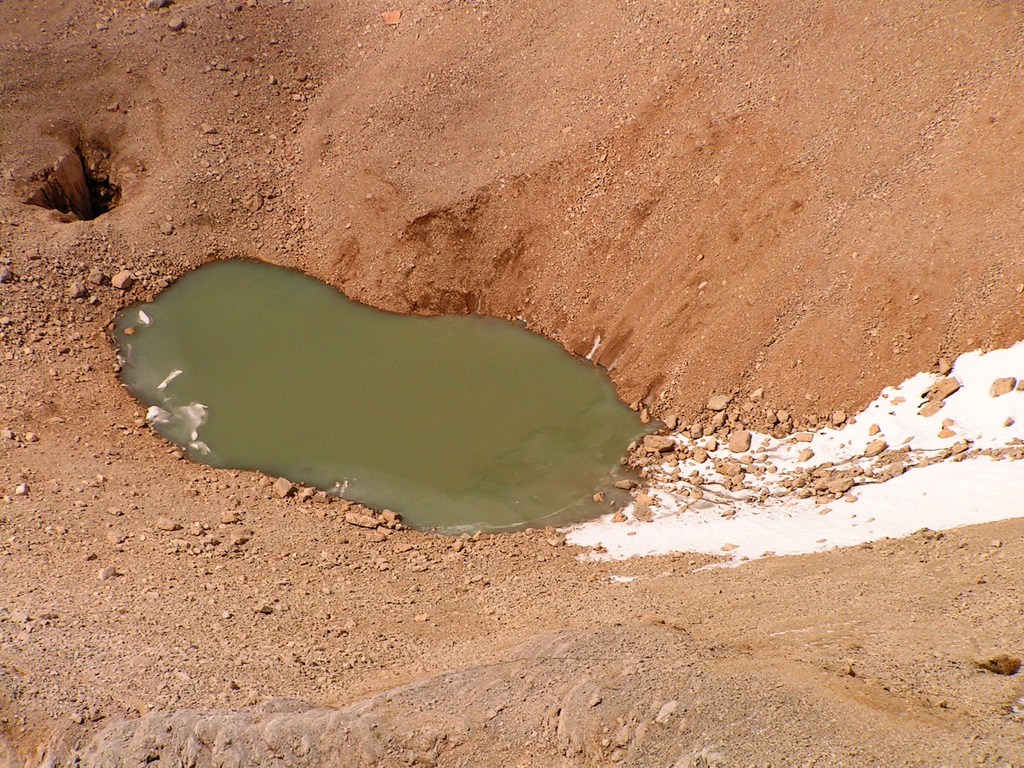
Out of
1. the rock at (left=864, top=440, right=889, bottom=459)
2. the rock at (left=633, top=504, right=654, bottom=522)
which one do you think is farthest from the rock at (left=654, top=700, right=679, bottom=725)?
the rock at (left=864, top=440, right=889, bottom=459)

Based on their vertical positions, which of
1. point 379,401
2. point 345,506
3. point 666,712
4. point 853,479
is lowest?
point 666,712

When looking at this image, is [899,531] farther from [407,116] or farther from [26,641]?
[407,116]

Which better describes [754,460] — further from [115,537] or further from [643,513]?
[115,537]

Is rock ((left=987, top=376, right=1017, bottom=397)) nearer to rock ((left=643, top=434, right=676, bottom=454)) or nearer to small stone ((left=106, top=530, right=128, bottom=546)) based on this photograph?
rock ((left=643, top=434, right=676, bottom=454))

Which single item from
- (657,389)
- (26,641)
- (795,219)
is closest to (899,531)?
(657,389)

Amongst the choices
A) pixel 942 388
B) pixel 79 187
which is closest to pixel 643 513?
pixel 942 388

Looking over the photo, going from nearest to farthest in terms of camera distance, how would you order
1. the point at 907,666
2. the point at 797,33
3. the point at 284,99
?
the point at 907,666 → the point at 797,33 → the point at 284,99
